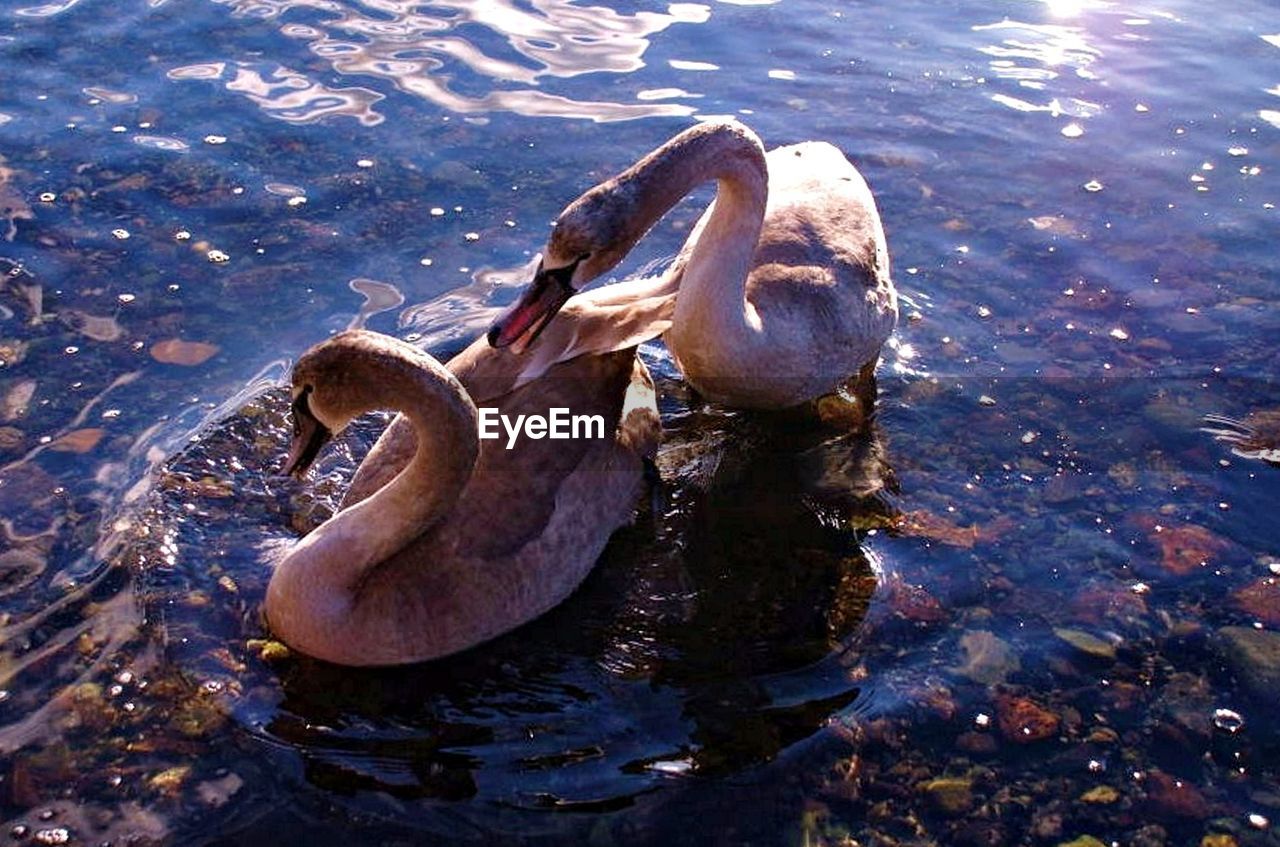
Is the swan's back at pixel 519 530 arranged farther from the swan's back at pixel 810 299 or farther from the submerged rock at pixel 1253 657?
the submerged rock at pixel 1253 657

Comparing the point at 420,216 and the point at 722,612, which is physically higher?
the point at 420,216

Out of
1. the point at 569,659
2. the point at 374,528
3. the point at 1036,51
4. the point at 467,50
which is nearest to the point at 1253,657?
the point at 569,659

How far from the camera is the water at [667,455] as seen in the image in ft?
16.8

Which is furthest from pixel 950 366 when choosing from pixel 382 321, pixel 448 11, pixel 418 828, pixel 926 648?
pixel 448 11

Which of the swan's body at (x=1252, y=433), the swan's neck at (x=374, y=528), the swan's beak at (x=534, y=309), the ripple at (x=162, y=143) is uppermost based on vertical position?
the swan's beak at (x=534, y=309)

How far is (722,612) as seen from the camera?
596cm

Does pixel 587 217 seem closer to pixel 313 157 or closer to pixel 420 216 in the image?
pixel 420 216

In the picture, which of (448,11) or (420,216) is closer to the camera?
(420,216)

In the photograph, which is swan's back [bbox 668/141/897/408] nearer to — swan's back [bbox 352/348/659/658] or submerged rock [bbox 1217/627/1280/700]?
swan's back [bbox 352/348/659/658]

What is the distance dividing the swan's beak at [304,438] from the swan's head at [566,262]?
2.67 feet

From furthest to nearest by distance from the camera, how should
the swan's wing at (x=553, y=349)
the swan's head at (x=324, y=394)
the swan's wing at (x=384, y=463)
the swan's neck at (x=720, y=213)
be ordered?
the swan's neck at (x=720, y=213)
the swan's wing at (x=553, y=349)
the swan's wing at (x=384, y=463)
the swan's head at (x=324, y=394)

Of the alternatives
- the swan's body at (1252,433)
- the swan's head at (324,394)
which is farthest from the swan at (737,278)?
the swan's body at (1252,433)

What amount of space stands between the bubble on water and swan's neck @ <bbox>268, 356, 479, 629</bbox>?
3274mm

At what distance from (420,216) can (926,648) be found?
184 inches
